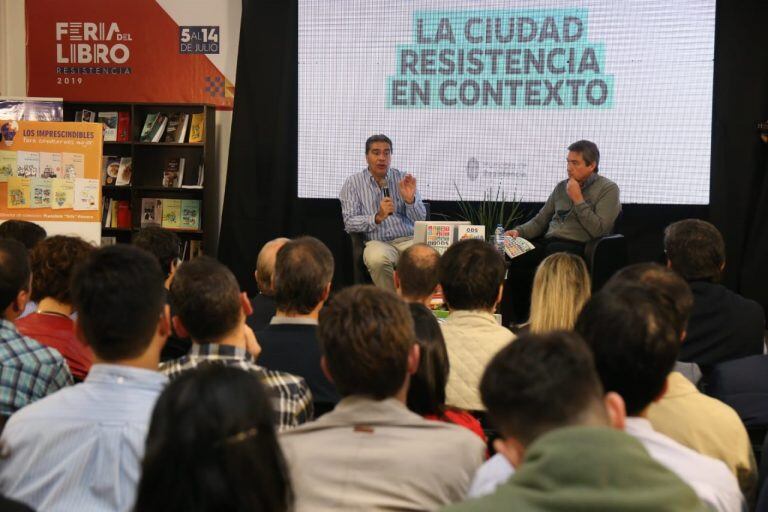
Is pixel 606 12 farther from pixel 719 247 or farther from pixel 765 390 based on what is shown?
pixel 765 390

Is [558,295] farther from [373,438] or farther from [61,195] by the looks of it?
[61,195]

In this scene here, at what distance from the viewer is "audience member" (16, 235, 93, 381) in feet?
8.70

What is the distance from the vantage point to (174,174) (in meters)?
7.36

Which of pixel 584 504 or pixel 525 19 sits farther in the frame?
pixel 525 19

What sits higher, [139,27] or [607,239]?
[139,27]

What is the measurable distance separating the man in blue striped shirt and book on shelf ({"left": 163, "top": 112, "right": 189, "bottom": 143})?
1668 millimetres

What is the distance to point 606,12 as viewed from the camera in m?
6.45

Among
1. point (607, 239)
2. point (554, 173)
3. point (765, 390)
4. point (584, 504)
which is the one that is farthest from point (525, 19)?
point (584, 504)

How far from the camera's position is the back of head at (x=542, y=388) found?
4.13 feet

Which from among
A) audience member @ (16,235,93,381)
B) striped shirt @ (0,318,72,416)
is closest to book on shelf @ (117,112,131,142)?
audience member @ (16,235,93,381)

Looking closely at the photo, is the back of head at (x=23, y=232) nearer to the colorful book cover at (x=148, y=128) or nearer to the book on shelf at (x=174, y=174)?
the book on shelf at (x=174, y=174)

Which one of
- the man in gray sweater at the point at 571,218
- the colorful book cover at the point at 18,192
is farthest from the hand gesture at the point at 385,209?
the colorful book cover at the point at 18,192

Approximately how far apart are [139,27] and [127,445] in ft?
21.0

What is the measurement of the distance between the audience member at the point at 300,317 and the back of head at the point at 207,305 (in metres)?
0.35
